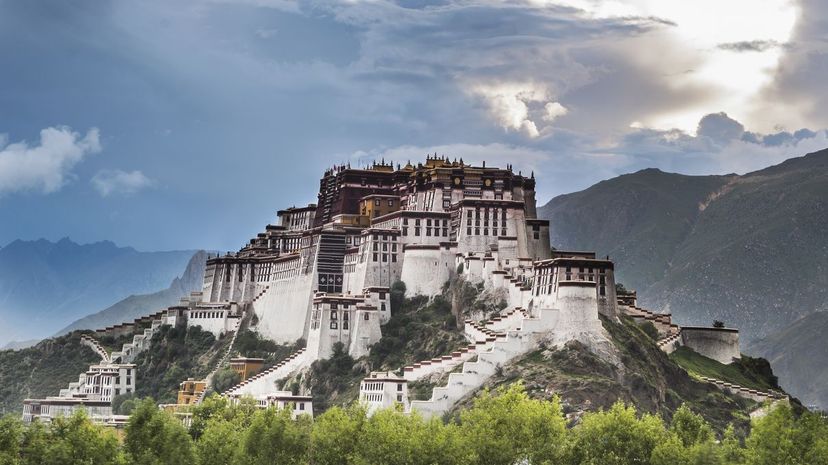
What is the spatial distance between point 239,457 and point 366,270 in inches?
1765

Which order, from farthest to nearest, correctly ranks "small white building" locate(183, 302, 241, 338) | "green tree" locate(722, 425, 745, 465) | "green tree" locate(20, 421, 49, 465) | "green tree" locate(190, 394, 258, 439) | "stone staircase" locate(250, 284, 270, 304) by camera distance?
"small white building" locate(183, 302, 241, 338), "stone staircase" locate(250, 284, 270, 304), "green tree" locate(190, 394, 258, 439), "green tree" locate(20, 421, 49, 465), "green tree" locate(722, 425, 745, 465)

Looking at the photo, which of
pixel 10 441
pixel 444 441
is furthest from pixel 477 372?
pixel 10 441

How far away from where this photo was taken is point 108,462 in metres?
85.0

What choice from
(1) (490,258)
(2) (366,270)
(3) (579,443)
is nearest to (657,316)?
(1) (490,258)

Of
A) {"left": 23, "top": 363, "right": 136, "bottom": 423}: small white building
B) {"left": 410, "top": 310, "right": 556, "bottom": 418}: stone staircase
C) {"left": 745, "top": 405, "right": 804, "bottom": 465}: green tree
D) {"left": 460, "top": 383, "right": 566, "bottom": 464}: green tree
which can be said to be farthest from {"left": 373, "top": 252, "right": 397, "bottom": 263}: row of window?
{"left": 745, "top": 405, "right": 804, "bottom": 465}: green tree

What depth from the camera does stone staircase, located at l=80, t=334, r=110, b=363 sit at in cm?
16431

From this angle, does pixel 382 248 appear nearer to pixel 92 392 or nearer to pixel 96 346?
pixel 92 392

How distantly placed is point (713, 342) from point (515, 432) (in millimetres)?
50751

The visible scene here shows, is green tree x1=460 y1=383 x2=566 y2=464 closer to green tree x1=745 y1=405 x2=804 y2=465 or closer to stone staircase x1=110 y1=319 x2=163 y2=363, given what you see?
green tree x1=745 y1=405 x2=804 y2=465

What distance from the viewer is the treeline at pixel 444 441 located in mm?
80062

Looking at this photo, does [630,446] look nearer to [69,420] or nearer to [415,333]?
[69,420]

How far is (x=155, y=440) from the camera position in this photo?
91.1 m

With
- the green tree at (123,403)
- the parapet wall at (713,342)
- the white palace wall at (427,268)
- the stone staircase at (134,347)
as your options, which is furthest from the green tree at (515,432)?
the stone staircase at (134,347)

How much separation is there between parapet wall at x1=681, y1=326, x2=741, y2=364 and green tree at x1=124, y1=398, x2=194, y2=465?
5511 cm
